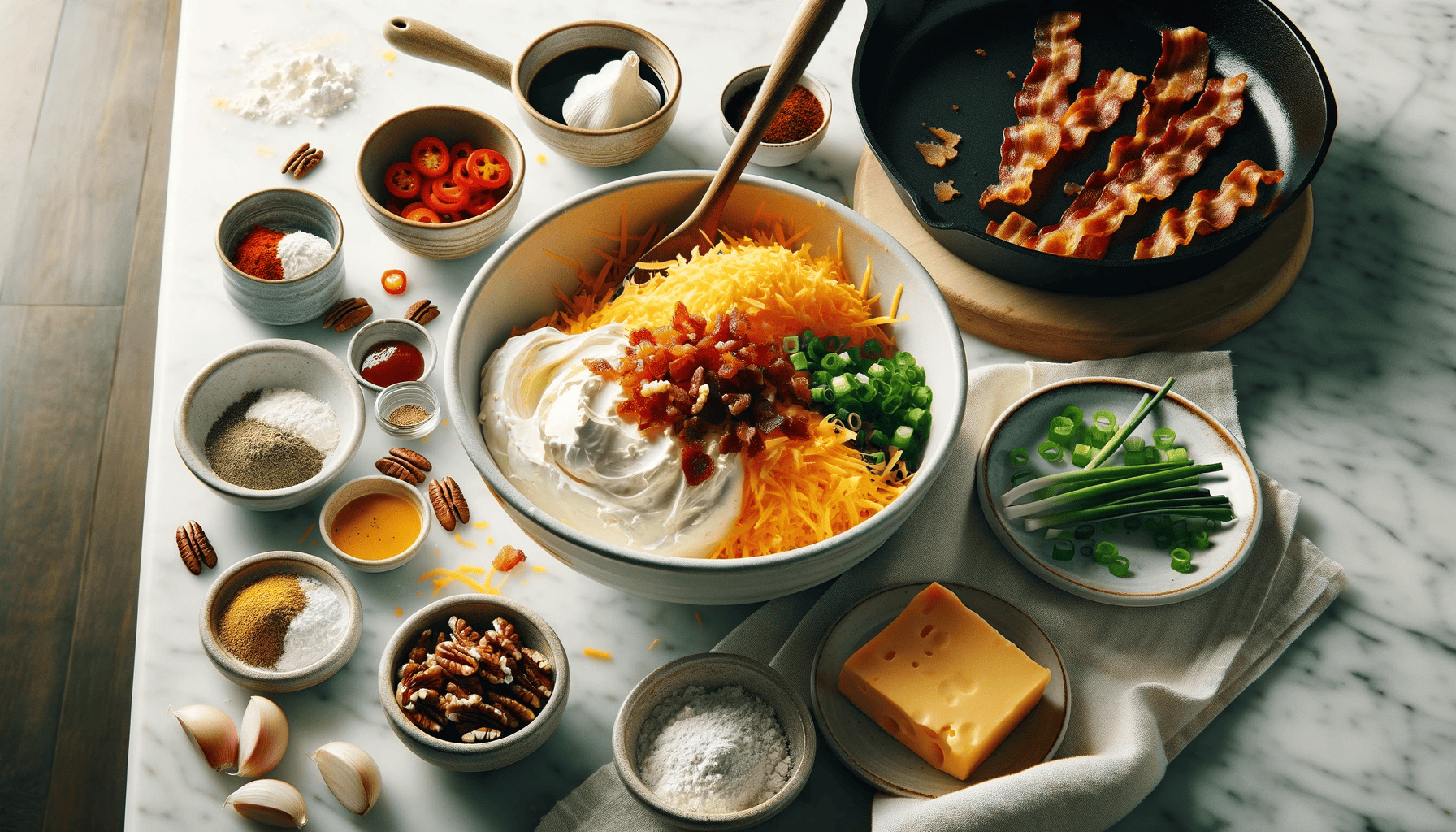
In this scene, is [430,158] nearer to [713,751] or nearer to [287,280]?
[287,280]

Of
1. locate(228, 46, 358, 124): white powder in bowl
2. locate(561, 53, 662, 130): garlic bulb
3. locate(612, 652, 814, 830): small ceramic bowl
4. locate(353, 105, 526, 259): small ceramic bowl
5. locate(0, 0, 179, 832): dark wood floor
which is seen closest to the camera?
locate(612, 652, 814, 830): small ceramic bowl

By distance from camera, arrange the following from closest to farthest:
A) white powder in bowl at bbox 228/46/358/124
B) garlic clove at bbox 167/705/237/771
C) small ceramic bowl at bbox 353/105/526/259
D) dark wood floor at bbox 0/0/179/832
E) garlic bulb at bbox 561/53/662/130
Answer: garlic clove at bbox 167/705/237/771 → small ceramic bowl at bbox 353/105/526/259 → garlic bulb at bbox 561/53/662/130 → white powder in bowl at bbox 228/46/358/124 → dark wood floor at bbox 0/0/179/832

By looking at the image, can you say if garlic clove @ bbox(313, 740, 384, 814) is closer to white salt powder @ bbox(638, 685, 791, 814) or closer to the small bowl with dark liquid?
white salt powder @ bbox(638, 685, 791, 814)

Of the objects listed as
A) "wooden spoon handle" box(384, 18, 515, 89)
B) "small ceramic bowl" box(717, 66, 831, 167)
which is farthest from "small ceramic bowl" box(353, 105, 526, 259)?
"small ceramic bowl" box(717, 66, 831, 167)

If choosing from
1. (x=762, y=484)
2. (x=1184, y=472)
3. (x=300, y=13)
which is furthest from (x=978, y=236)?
(x=300, y=13)

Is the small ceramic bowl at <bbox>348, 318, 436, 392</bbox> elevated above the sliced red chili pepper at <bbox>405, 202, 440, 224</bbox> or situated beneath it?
situated beneath

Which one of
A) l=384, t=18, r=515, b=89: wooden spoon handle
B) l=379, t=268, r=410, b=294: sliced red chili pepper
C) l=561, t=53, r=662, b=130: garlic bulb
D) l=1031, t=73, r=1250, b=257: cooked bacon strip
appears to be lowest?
l=379, t=268, r=410, b=294: sliced red chili pepper

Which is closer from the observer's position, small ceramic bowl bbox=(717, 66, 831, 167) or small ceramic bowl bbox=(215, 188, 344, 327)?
small ceramic bowl bbox=(215, 188, 344, 327)

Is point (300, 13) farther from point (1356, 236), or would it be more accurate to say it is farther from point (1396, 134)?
point (1396, 134)
